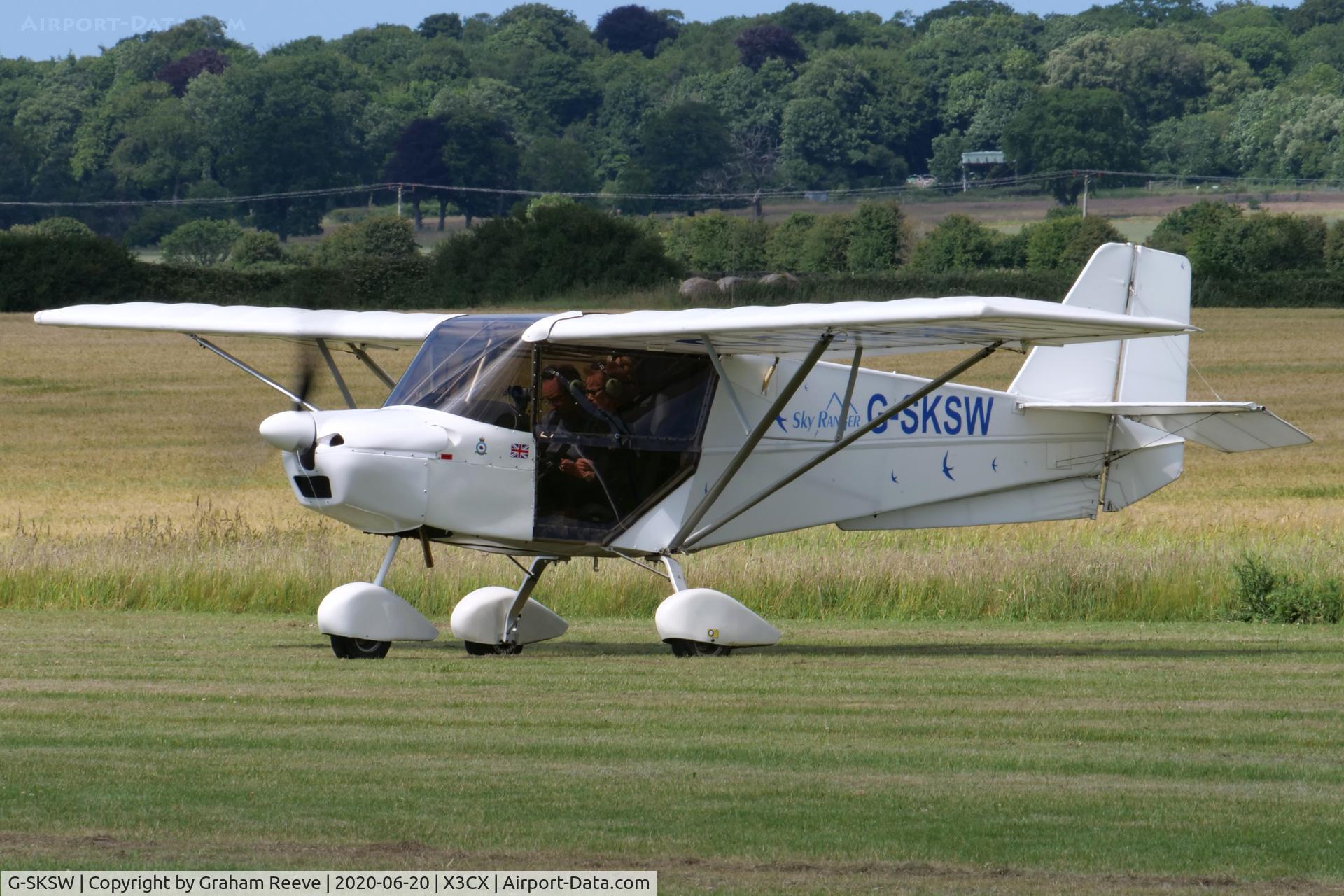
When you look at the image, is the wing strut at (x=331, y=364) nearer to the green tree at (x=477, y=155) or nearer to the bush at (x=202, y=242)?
the bush at (x=202, y=242)

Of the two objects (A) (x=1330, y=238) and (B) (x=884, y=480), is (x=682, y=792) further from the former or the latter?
(A) (x=1330, y=238)

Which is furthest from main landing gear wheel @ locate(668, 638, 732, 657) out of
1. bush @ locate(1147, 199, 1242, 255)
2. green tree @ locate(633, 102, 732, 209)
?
green tree @ locate(633, 102, 732, 209)

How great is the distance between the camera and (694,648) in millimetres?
13211

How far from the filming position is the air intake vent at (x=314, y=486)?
12.4 m

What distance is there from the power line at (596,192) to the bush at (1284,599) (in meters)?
104

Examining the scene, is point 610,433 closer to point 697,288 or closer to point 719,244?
point 697,288

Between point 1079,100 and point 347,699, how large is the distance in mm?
131024

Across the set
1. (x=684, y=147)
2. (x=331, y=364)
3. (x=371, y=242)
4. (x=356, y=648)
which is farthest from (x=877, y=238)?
(x=356, y=648)

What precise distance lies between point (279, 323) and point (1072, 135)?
121924 millimetres

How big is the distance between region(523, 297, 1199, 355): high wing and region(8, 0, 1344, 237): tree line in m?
108

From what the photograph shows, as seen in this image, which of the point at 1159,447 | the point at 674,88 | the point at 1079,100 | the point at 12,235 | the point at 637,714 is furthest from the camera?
the point at 674,88

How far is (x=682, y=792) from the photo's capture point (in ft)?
26.3

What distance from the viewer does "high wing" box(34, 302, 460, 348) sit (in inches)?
583

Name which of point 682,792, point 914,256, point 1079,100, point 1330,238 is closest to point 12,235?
point 914,256
